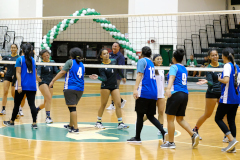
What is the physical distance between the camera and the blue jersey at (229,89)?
19.7ft

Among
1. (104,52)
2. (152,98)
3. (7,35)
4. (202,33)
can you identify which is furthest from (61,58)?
(152,98)

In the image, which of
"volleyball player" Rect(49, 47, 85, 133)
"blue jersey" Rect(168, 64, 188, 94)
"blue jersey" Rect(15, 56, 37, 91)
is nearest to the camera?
"blue jersey" Rect(168, 64, 188, 94)

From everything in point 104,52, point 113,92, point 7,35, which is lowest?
point 113,92

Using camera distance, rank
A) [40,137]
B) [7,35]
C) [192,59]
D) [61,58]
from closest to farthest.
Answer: [40,137] < [192,59] < [7,35] < [61,58]

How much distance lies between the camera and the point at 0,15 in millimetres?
24531

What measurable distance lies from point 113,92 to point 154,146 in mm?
1915

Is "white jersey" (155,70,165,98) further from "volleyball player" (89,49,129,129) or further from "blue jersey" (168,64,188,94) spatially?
"blue jersey" (168,64,188,94)

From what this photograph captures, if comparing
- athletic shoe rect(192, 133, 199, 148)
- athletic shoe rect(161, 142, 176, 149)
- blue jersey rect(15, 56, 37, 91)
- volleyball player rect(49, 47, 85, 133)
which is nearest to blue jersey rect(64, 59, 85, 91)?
volleyball player rect(49, 47, 85, 133)

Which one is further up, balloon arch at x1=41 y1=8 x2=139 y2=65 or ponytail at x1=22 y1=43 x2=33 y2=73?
balloon arch at x1=41 y1=8 x2=139 y2=65

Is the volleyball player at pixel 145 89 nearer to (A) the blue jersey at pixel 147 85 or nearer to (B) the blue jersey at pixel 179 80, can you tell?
(A) the blue jersey at pixel 147 85

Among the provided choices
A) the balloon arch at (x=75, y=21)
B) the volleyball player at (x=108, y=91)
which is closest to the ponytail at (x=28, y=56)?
the volleyball player at (x=108, y=91)

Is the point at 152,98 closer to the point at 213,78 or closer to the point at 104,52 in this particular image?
the point at 213,78

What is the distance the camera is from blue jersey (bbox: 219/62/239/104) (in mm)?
6016

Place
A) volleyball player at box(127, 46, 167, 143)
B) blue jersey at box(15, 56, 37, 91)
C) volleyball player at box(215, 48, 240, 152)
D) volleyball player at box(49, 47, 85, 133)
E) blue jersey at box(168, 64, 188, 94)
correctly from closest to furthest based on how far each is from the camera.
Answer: volleyball player at box(215, 48, 240, 152) < blue jersey at box(168, 64, 188, 94) < volleyball player at box(127, 46, 167, 143) < volleyball player at box(49, 47, 85, 133) < blue jersey at box(15, 56, 37, 91)
